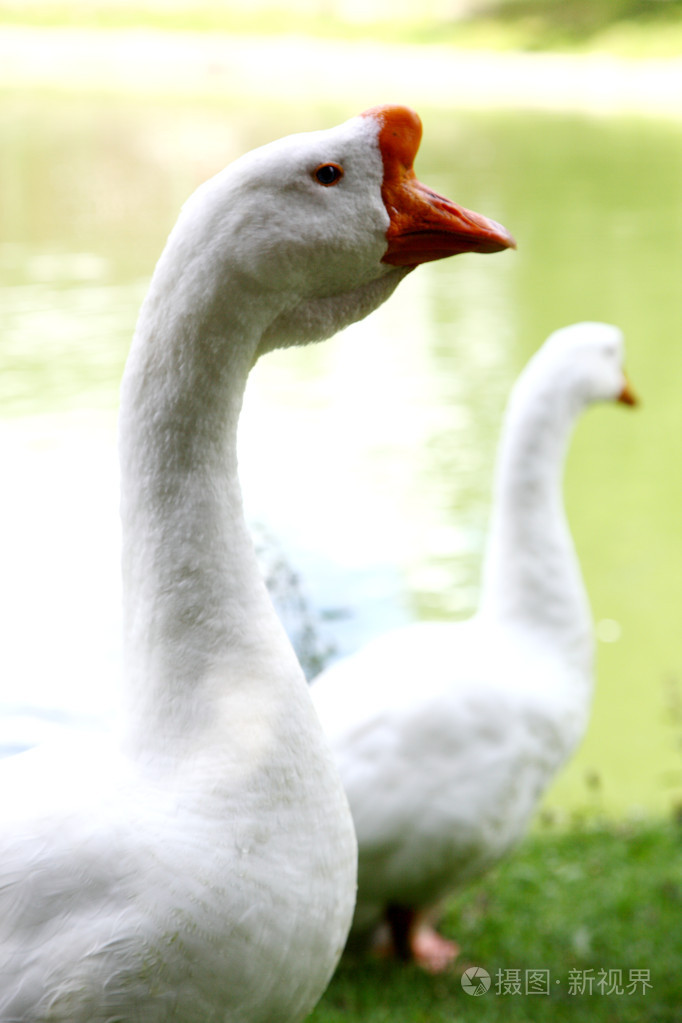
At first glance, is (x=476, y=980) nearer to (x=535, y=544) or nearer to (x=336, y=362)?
(x=535, y=544)

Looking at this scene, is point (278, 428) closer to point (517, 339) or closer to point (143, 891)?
point (517, 339)

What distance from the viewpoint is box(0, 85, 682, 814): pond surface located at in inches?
88.7

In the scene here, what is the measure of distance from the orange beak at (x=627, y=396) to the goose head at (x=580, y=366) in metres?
0.05

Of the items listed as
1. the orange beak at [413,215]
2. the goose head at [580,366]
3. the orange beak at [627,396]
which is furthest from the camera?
the orange beak at [627,396]

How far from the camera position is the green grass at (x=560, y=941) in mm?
2139

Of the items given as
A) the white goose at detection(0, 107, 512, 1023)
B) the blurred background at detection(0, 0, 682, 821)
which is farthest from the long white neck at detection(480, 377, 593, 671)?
the white goose at detection(0, 107, 512, 1023)

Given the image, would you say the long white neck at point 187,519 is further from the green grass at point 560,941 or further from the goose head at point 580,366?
the goose head at point 580,366

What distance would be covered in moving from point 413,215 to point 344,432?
4.77m

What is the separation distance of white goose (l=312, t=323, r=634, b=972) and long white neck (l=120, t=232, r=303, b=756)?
1020 mm

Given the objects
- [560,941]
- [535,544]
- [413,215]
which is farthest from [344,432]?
[413,215]

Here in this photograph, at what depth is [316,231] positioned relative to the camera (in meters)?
1.00

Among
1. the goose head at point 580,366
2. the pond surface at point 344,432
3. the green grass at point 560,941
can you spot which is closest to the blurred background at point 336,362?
the pond surface at point 344,432

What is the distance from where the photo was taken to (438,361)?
6906 millimetres

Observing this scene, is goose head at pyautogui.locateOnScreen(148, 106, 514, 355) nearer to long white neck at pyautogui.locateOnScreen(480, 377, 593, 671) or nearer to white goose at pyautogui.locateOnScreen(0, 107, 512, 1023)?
white goose at pyautogui.locateOnScreen(0, 107, 512, 1023)
